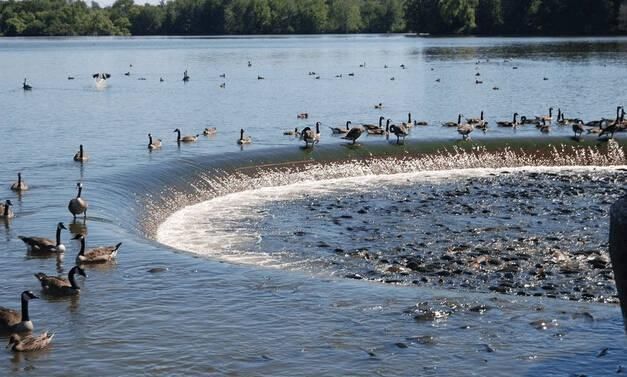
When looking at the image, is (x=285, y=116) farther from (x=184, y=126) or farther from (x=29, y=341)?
(x=29, y=341)

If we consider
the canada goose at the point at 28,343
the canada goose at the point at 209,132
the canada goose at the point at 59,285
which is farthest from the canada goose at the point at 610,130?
the canada goose at the point at 28,343

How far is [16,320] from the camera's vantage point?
1806cm

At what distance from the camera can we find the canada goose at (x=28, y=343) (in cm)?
1717

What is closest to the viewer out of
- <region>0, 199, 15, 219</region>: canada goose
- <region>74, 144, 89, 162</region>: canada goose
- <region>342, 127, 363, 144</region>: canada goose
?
<region>0, 199, 15, 219</region>: canada goose

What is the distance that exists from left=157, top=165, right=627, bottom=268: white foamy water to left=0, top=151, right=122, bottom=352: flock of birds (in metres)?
3.00

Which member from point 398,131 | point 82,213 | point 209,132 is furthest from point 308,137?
point 82,213

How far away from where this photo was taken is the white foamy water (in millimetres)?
26375

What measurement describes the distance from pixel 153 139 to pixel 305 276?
24.5 meters

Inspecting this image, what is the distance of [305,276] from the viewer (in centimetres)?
2248

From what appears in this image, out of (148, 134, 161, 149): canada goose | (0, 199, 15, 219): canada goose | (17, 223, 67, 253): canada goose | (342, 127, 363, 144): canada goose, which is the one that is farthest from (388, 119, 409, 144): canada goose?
(17, 223, 67, 253): canada goose

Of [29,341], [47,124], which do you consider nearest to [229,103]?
[47,124]

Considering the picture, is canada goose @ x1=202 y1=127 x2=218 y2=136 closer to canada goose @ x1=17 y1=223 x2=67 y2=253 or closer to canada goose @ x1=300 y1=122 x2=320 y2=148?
canada goose @ x1=300 y1=122 x2=320 y2=148

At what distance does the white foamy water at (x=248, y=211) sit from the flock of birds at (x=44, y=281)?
3.00m

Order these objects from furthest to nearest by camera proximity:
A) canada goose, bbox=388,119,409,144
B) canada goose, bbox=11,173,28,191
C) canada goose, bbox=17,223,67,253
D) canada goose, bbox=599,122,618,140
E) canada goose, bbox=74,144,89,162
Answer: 1. canada goose, bbox=599,122,618,140
2. canada goose, bbox=388,119,409,144
3. canada goose, bbox=74,144,89,162
4. canada goose, bbox=11,173,28,191
5. canada goose, bbox=17,223,67,253
